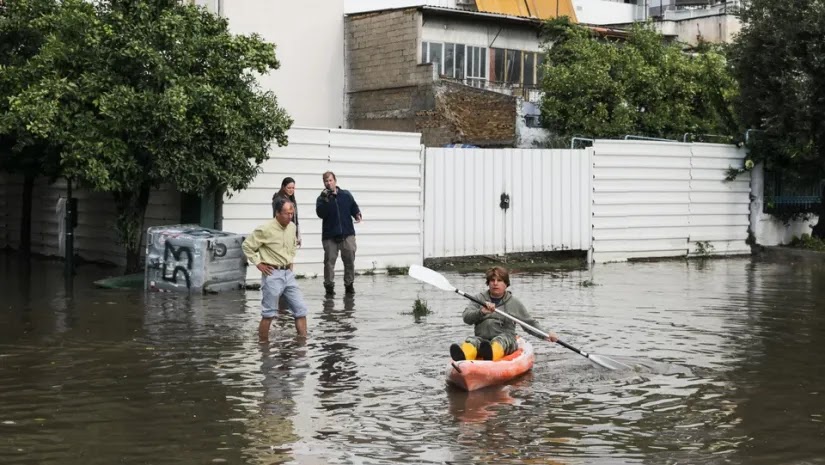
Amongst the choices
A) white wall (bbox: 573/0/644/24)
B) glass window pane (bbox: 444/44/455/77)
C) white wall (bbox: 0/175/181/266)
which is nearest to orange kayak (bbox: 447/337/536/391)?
white wall (bbox: 0/175/181/266)

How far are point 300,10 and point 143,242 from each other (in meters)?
20.2

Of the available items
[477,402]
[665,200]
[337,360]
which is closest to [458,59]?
[665,200]

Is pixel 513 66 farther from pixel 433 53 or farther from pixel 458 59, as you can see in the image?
pixel 433 53

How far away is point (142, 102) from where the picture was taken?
16.8 metres

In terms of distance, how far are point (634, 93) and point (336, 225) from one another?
647 inches

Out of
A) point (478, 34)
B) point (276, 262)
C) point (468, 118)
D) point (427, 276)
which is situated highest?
point (478, 34)

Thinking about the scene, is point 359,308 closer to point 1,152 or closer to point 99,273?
point 99,273

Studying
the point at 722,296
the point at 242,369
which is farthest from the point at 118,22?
the point at 722,296

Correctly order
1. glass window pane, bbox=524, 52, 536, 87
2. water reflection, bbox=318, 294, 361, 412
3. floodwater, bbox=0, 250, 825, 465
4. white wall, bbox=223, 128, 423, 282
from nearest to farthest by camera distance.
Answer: floodwater, bbox=0, 250, 825, 465
water reflection, bbox=318, 294, 361, 412
white wall, bbox=223, 128, 423, 282
glass window pane, bbox=524, 52, 536, 87

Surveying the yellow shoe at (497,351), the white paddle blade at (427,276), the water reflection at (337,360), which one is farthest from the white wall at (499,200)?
the yellow shoe at (497,351)

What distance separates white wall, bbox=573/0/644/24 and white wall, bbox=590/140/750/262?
28.1m

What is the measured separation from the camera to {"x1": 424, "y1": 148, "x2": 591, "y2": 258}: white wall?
20781mm

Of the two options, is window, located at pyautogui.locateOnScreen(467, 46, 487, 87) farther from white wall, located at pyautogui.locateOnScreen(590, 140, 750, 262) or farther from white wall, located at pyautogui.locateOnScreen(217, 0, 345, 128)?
white wall, located at pyautogui.locateOnScreen(590, 140, 750, 262)

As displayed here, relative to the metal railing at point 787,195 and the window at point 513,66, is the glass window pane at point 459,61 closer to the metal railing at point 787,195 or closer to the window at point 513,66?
the window at point 513,66
